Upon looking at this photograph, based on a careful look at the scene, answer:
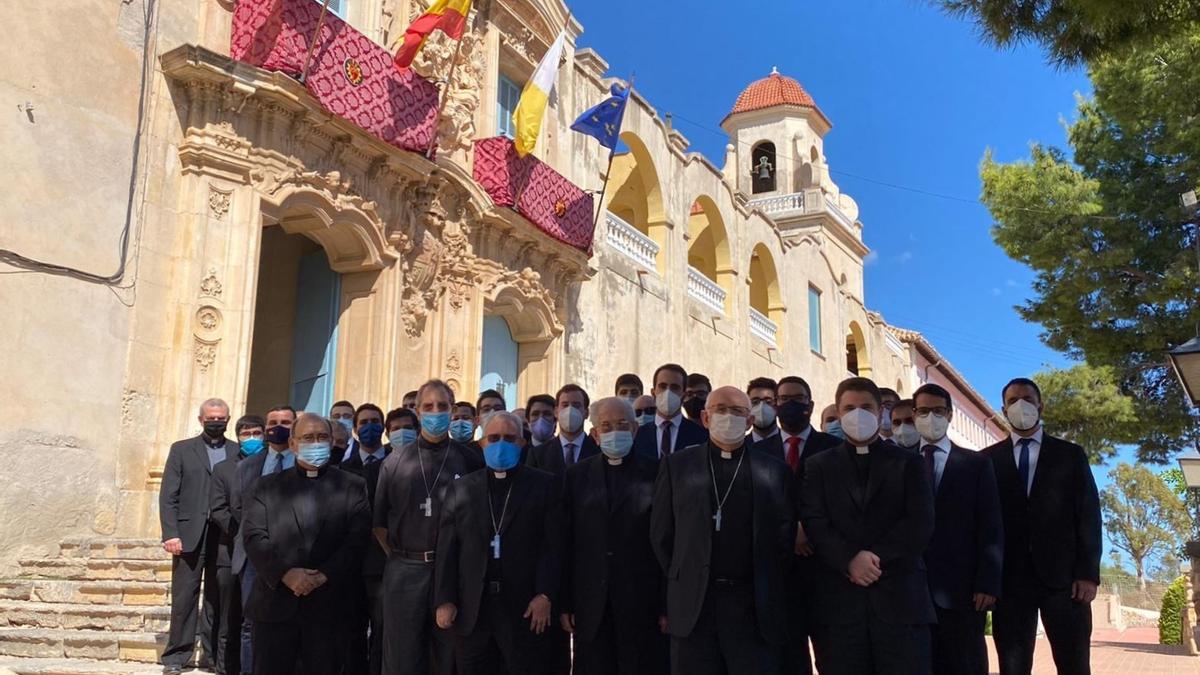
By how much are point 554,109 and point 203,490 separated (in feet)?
36.5

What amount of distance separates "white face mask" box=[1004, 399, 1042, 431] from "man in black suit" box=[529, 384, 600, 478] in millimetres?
2531

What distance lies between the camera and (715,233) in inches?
909

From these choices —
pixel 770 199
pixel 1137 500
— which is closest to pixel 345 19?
pixel 770 199

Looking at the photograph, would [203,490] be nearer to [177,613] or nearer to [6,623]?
[177,613]

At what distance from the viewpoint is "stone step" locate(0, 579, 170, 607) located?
26.6 feet

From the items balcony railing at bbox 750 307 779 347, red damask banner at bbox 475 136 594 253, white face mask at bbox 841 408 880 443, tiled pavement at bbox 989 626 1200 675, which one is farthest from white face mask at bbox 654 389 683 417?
balcony railing at bbox 750 307 779 347

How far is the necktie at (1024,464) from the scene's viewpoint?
5695 millimetres

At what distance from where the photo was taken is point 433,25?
1209 centimetres

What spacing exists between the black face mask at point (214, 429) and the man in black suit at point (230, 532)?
250 millimetres

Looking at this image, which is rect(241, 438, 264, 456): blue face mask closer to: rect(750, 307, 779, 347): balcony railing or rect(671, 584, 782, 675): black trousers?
rect(671, 584, 782, 675): black trousers

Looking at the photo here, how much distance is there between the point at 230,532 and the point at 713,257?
19.1 metres

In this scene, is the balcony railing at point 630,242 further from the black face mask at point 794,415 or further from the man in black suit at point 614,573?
the man in black suit at point 614,573

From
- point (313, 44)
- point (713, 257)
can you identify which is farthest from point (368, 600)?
point (713, 257)

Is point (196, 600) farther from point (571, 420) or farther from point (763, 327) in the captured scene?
point (763, 327)
